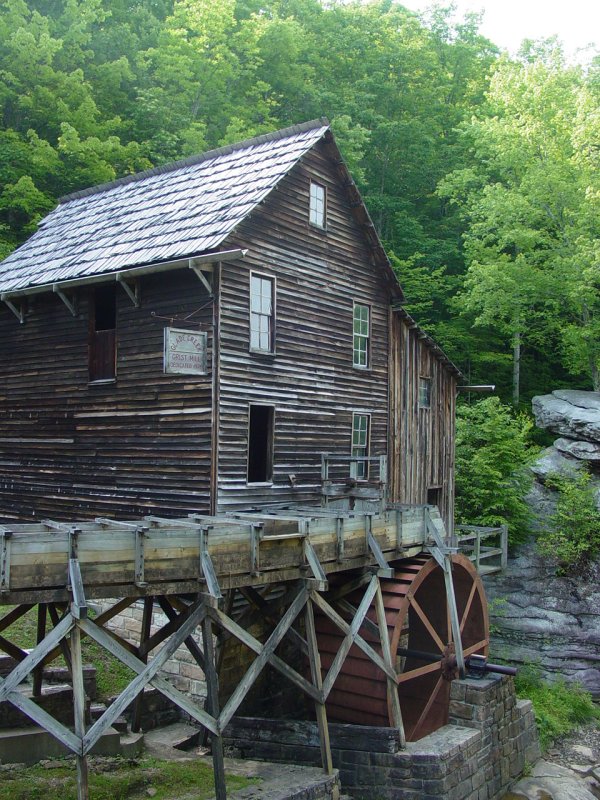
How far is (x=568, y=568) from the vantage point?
830 inches

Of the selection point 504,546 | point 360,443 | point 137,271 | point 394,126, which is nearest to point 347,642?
point 360,443

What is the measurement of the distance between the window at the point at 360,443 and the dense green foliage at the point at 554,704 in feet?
21.3

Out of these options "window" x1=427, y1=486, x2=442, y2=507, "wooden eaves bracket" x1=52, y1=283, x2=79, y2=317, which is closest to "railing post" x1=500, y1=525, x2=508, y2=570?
"window" x1=427, y1=486, x2=442, y2=507

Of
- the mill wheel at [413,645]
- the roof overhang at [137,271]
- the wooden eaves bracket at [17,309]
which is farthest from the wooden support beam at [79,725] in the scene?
the wooden eaves bracket at [17,309]

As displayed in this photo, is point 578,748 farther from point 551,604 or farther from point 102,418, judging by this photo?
point 102,418

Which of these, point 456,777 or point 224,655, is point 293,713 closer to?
point 224,655

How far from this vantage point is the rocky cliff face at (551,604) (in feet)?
63.8

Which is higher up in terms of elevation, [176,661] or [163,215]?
[163,215]

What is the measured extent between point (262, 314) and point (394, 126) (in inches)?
909

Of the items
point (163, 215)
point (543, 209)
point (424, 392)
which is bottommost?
point (424, 392)

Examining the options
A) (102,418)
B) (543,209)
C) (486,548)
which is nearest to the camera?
(102,418)

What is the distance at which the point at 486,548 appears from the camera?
64.6 feet

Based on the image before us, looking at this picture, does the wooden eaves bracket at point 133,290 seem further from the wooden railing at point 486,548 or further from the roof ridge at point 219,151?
the wooden railing at point 486,548

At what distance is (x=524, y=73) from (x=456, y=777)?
24.4 metres
